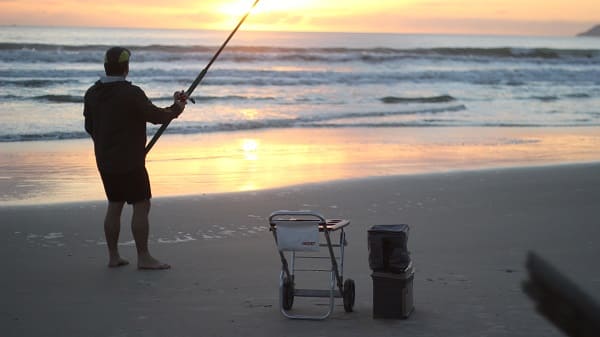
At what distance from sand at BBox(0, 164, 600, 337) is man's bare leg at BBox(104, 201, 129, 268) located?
5.0 inches

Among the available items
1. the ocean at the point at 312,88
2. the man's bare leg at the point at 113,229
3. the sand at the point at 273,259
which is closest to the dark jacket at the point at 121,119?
the man's bare leg at the point at 113,229

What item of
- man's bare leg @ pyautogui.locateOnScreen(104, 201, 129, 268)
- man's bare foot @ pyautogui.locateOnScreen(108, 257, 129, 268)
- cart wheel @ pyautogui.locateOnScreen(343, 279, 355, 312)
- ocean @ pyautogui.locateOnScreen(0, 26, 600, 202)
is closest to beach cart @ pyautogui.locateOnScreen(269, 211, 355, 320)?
cart wheel @ pyautogui.locateOnScreen(343, 279, 355, 312)

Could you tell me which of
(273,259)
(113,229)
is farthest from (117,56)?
(273,259)

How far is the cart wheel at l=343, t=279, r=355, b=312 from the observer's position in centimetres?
503

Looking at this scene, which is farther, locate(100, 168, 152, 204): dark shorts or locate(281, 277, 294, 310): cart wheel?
locate(100, 168, 152, 204): dark shorts

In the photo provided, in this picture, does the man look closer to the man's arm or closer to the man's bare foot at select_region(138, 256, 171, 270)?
the man's arm

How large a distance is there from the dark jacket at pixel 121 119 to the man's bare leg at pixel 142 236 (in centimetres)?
34

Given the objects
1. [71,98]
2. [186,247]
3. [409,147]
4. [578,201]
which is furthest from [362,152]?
[71,98]

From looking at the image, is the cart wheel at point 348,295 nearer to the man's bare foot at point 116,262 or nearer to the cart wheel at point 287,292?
the cart wheel at point 287,292

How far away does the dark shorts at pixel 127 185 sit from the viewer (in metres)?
6.06

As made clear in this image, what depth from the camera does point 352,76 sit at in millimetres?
34594

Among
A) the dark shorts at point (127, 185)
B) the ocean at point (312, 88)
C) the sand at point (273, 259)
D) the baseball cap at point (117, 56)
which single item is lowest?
the ocean at point (312, 88)

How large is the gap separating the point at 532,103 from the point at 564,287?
25.8 metres

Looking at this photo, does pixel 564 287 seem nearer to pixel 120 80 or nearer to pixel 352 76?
pixel 120 80
